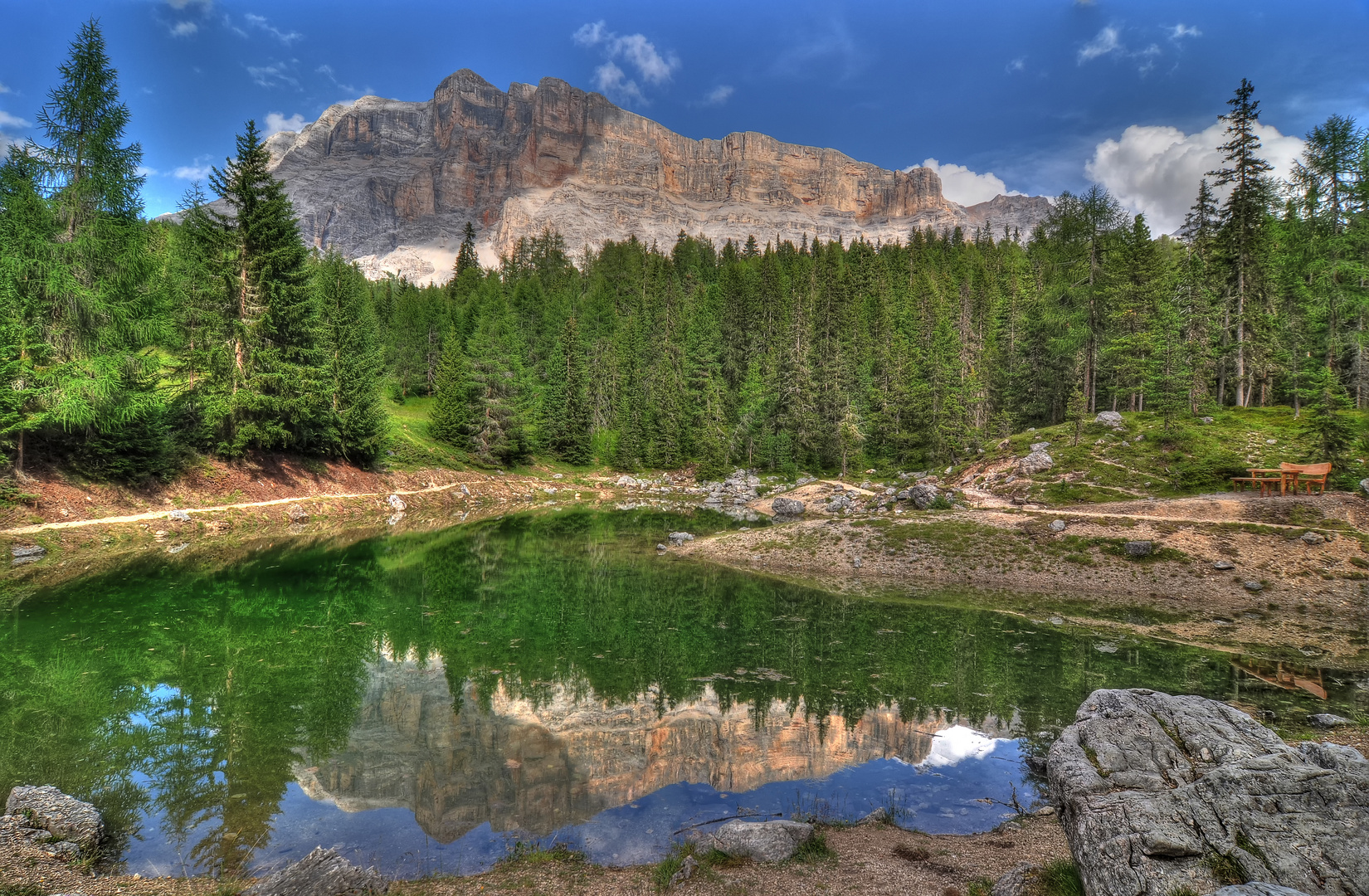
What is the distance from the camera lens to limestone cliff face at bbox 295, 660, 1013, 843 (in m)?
10.7

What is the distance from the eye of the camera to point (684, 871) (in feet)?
27.5

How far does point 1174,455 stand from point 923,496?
1576cm

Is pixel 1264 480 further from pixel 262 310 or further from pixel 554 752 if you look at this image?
pixel 262 310

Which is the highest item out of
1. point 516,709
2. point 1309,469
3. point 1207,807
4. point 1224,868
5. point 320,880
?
point 1309,469

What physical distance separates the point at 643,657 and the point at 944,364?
190ft

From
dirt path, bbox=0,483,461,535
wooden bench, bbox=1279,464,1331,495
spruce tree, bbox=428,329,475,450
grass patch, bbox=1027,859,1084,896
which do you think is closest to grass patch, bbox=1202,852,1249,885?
grass patch, bbox=1027,859,1084,896

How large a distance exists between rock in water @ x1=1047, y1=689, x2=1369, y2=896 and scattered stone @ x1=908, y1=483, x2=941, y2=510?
2794 cm

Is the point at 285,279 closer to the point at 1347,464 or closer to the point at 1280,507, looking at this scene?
the point at 1280,507

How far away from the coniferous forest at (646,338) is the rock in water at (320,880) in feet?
107

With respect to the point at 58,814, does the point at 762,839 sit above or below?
below

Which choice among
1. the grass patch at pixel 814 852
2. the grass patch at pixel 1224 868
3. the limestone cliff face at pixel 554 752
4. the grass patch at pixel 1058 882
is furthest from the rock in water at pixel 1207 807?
the limestone cliff face at pixel 554 752

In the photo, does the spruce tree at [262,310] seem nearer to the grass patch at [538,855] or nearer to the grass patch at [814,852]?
the grass patch at [538,855]

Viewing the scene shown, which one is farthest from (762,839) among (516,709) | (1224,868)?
(516,709)

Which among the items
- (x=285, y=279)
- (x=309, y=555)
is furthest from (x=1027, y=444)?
(x=285, y=279)
